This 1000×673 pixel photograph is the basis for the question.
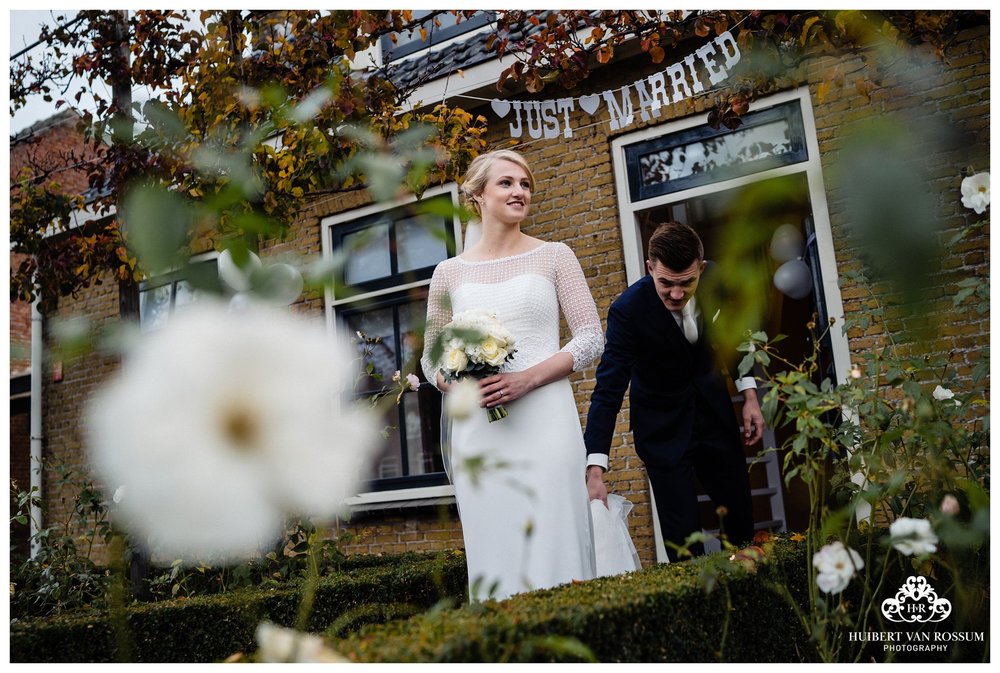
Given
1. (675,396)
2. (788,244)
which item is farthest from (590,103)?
(675,396)

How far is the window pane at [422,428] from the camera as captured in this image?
498cm

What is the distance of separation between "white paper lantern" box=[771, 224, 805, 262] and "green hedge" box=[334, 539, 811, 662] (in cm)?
235

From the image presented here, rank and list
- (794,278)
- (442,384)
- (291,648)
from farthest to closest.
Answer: (794,278) < (442,384) < (291,648)

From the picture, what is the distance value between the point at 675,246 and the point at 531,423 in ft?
2.60

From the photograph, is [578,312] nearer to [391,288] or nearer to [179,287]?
Result: [179,287]

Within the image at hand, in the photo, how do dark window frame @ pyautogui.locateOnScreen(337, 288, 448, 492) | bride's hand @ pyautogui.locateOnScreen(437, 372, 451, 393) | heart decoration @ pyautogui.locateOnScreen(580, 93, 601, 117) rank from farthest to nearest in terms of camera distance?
dark window frame @ pyautogui.locateOnScreen(337, 288, 448, 492) → heart decoration @ pyautogui.locateOnScreen(580, 93, 601, 117) → bride's hand @ pyautogui.locateOnScreen(437, 372, 451, 393)

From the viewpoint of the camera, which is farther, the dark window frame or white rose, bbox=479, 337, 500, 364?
the dark window frame

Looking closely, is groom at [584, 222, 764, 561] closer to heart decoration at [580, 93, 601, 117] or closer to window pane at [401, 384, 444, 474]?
heart decoration at [580, 93, 601, 117]

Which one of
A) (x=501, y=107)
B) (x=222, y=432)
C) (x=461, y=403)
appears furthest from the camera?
(x=501, y=107)

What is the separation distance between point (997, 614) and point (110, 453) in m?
1.83

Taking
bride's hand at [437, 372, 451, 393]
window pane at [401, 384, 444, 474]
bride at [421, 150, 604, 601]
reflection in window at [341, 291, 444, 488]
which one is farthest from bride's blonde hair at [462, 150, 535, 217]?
window pane at [401, 384, 444, 474]

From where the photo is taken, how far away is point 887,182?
53 cm

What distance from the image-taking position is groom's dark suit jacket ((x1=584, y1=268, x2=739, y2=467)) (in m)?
2.69

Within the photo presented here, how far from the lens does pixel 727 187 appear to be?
3.67 metres
